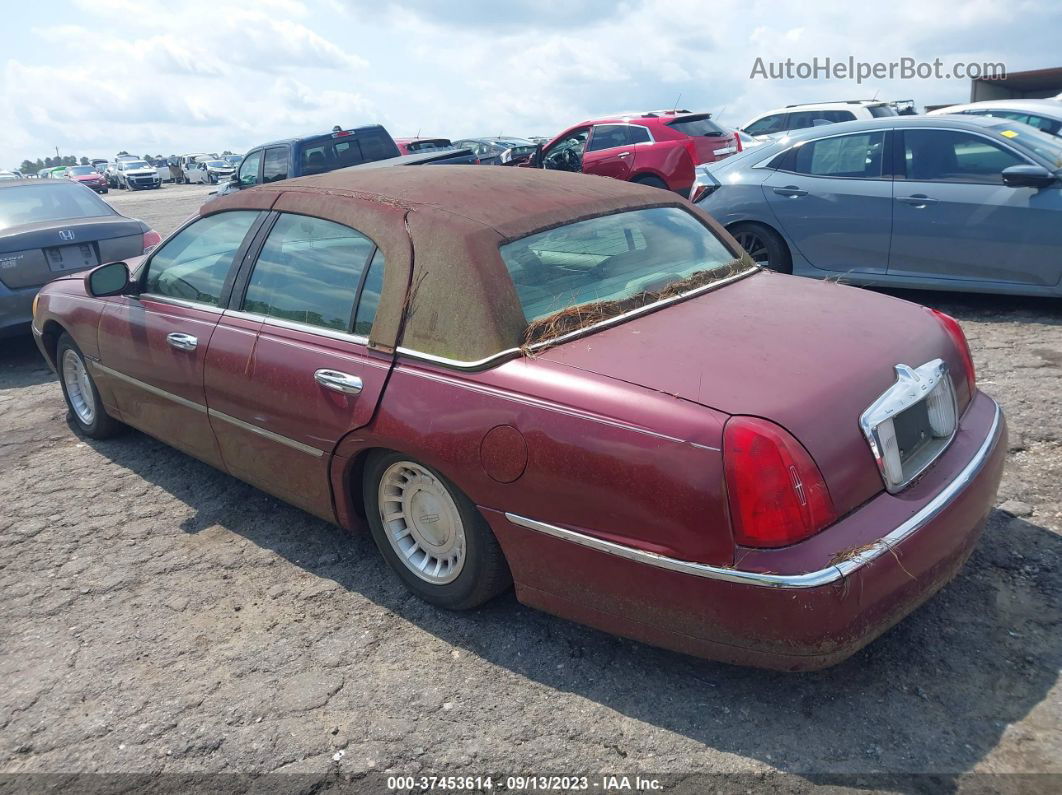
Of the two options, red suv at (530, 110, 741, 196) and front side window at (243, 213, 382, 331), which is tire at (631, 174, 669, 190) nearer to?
red suv at (530, 110, 741, 196)

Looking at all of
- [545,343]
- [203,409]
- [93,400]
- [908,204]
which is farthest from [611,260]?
[908,204]

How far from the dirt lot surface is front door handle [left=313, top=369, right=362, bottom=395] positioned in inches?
34.0

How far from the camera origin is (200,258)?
422cm

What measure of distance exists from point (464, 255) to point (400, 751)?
163 cm

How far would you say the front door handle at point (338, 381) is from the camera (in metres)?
3.17

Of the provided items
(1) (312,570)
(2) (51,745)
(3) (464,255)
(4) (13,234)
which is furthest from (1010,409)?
(4) (13,234)

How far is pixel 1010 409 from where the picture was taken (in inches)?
181

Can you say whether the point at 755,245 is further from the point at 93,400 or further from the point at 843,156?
the point at 93,400

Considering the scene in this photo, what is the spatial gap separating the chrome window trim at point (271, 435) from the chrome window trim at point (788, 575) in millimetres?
1030

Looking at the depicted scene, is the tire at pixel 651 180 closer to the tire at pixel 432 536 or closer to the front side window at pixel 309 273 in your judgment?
the front side window at pixel 309 273

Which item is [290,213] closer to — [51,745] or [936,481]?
[51,745]


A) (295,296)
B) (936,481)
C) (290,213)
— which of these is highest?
(290,213)

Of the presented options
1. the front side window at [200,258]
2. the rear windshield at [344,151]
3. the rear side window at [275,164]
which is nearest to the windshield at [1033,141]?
the front side window at [200,258]

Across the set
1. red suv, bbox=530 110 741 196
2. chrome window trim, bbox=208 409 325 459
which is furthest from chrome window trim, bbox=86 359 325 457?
red suv, bbox=530 110 741 196
